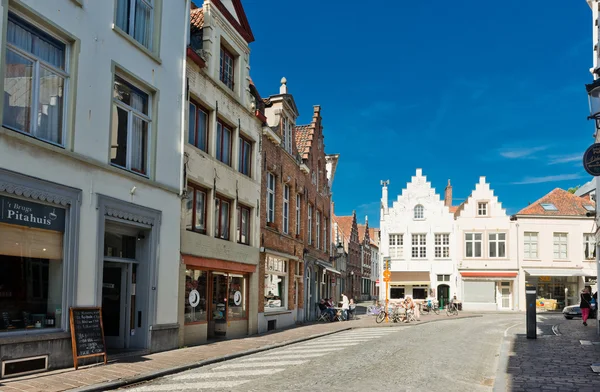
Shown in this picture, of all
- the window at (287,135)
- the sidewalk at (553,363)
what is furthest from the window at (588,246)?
the window at (287,135)

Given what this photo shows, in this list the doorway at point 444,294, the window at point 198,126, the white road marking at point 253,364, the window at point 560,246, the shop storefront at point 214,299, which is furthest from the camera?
the doorway at point 444,294

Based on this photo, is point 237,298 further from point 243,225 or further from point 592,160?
point 592,160

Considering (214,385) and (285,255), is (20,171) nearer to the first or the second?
(214,385)

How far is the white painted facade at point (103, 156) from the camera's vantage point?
34.3ft

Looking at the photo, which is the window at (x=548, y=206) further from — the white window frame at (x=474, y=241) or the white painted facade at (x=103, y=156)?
the white painted facade at (x=103, y=156)

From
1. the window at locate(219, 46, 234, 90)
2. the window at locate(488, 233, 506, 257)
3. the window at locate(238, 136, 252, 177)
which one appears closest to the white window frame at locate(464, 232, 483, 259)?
the window at locate(488, 233, 506, 257)

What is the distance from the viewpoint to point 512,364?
12.0 m

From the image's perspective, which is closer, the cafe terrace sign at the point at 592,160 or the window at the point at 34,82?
the window at the point at 34,82

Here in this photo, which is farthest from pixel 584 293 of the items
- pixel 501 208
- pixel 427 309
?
pixel 501 208

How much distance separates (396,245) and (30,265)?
39.8m

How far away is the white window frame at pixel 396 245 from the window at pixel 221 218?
101ft

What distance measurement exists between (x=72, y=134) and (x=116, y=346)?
5.24 meters

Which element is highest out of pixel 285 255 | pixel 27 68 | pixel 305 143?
pixel 305 143

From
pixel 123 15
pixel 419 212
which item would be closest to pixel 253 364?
pixel 123 15
